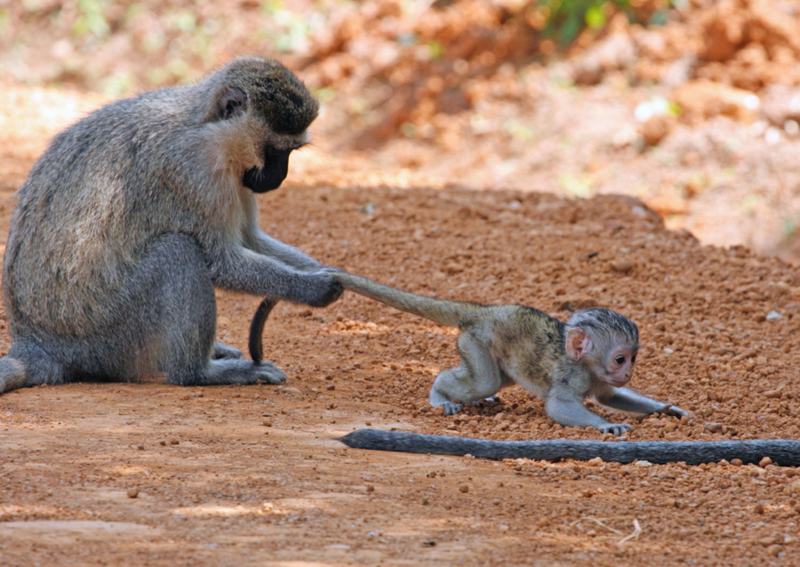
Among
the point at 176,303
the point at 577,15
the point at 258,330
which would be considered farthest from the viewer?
the point at 577,15

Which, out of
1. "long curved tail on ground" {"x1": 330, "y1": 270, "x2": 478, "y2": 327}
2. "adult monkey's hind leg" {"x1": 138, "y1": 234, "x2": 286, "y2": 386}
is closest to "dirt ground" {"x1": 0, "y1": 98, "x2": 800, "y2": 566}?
"adult monkey's hind leg" {"x1": 138, "y1": 234, "x2": 286, "y2": 386}

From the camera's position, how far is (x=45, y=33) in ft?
63.3

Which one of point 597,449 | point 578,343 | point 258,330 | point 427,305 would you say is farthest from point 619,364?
point 258,330

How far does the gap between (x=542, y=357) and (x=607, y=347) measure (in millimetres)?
398

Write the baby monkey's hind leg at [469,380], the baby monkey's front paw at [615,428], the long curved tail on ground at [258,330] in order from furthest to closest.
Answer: the long curved tail on ground at [258,330]
the baby monkey's hind leg at [469,380]
the baby monkey's front paw at [615,428]

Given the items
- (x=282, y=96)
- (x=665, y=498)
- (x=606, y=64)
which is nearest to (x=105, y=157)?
(x=282, y=96)

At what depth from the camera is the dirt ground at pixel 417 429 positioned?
3.20 metres

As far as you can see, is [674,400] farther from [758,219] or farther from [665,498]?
[758,219]

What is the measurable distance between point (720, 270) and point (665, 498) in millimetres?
4365

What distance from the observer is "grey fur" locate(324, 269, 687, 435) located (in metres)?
4.93

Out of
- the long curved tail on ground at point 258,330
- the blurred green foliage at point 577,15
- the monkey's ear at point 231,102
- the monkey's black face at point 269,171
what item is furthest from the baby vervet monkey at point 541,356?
the blurred green foliage at point 577,15

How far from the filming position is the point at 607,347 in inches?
193

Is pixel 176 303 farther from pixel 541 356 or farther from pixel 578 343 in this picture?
pixel 578 343

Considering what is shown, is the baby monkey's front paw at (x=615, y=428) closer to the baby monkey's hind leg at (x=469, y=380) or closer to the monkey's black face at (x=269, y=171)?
the baby monkey's hind leg at (x=469, y=380)
